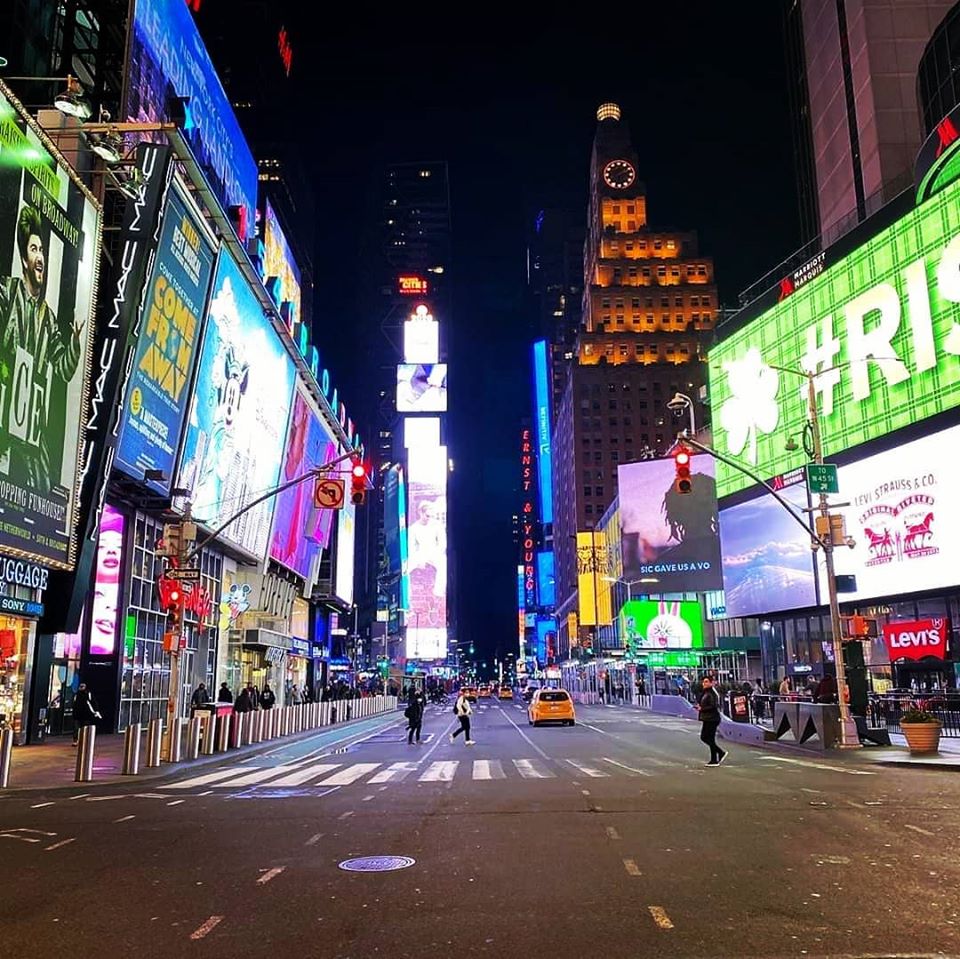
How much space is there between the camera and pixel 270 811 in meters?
13.5

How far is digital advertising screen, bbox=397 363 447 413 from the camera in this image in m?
178

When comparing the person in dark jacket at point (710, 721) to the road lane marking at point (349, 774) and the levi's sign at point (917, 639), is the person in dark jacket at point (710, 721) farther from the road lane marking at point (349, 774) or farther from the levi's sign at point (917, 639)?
the levi's sign at point (917, 639)

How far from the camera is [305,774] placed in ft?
63.6

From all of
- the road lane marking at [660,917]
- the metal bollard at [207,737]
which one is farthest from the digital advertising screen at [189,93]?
the road lane marking at [660,917]

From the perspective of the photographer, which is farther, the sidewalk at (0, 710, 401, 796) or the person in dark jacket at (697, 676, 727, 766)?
the person in dark jacket at (697, 676, 727, 766)

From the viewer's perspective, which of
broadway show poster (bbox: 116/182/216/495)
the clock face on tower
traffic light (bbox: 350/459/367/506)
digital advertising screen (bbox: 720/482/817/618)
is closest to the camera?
traffic light (bbox: 350/459/367/506)

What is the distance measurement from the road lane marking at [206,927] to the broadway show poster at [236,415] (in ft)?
98.3

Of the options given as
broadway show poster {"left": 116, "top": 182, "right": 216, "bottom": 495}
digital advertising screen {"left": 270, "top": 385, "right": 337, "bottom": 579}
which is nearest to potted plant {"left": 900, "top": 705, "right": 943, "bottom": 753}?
broadway show poster {"left": 116, "top": 182, "right": 216, "bottom": 495}

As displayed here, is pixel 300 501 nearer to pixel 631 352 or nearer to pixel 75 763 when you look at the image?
pixel 75 763

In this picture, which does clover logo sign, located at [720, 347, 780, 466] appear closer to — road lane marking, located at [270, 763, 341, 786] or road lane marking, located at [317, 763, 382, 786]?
road lane marking, located at [317, 763, 382, 786]

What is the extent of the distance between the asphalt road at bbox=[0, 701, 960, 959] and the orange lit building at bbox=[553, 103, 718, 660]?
130m

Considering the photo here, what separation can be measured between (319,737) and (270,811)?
840 inches

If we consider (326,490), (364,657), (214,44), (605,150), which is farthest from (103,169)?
(605,150)

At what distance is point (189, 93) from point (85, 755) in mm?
38586
